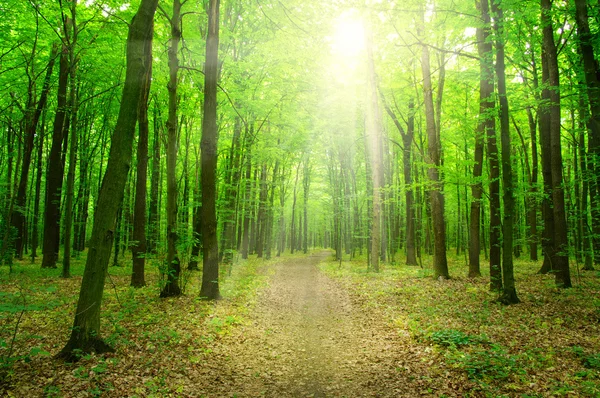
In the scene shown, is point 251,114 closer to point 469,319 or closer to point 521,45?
point 521,45

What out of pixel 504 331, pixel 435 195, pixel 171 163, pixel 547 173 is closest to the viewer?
pixel 504 331

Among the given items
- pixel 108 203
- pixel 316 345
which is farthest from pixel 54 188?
pixel 316 345

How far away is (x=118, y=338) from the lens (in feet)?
20.7

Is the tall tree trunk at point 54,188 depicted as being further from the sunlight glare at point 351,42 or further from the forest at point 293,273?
the sunlight glare at point 351,42

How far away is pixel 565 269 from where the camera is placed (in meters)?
10.8

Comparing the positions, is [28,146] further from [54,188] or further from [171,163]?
[171,163]

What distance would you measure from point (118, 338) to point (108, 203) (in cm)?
284

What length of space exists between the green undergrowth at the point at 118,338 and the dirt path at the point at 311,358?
54 centimetres

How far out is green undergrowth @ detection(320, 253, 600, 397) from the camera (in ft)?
16.2

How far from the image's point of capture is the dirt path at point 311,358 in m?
5.23

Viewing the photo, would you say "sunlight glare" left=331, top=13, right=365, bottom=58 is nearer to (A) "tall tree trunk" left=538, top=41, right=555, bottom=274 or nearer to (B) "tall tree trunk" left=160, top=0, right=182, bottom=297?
(B) "tall tree trunk" left=160, top=0, right=182, bottom=297

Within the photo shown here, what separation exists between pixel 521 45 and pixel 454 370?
1467 cm

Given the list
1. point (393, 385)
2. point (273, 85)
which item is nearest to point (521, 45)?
point (273, 85)

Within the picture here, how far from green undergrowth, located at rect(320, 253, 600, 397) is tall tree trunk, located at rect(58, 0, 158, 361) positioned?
20.2 feet
